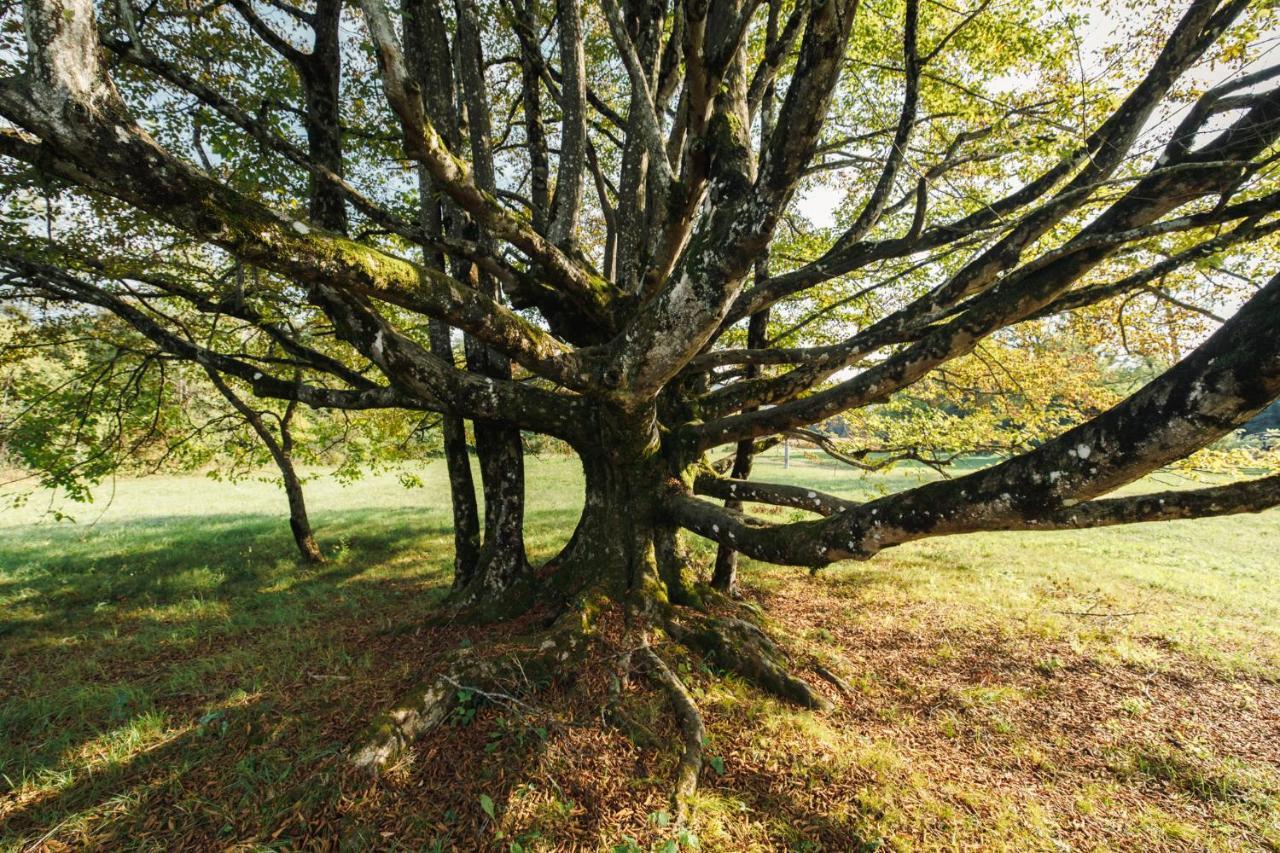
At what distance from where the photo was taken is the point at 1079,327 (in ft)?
24.8

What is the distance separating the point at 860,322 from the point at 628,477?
5.93m

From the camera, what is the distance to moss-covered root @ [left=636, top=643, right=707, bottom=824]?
11.8 ft

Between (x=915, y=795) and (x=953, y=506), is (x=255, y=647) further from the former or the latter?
(x=953, y=506)

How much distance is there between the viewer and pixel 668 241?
4559 millimetres

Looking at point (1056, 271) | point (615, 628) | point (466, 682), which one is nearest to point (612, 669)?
point (615, 628)

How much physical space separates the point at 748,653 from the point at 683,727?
141cm

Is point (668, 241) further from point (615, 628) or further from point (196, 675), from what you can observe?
point (196, 675)

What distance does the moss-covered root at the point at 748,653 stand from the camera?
498cm

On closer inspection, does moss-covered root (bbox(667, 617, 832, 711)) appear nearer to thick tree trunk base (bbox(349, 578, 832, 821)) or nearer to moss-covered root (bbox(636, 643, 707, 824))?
thick tree trunk base (bbox(349, 578, 832, 821))

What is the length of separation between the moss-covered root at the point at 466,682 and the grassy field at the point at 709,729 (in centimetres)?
16

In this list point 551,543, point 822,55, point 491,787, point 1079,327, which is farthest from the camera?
point 551,543

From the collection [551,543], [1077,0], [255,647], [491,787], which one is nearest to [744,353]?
[491,787]

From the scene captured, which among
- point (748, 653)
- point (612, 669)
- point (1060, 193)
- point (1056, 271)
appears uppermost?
point (1060, 193)

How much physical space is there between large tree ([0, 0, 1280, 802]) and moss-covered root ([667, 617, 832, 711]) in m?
0.04
